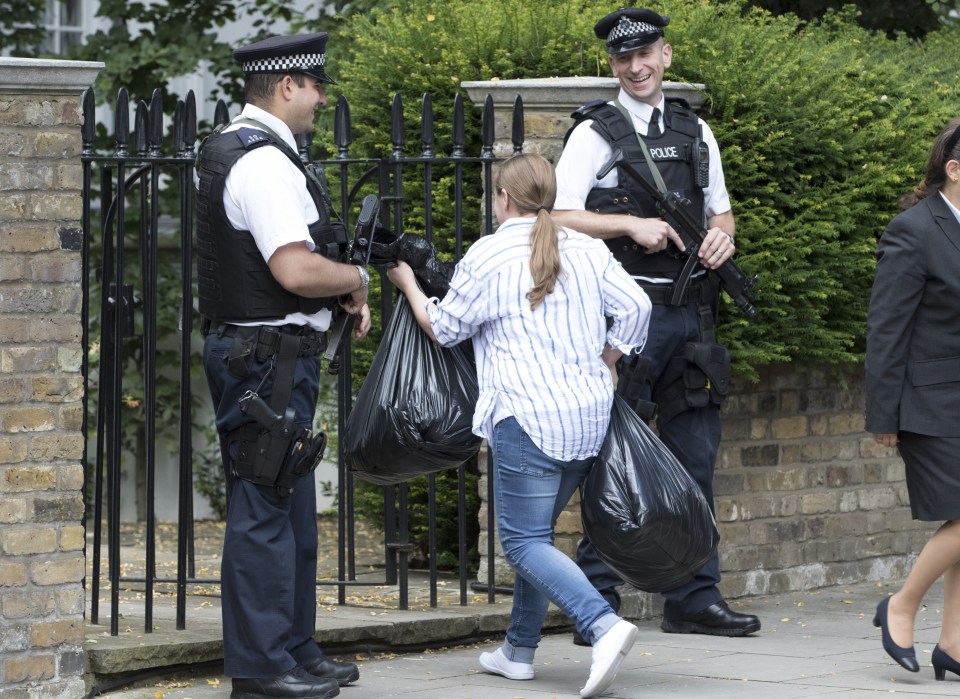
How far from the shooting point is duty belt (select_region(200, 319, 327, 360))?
475 centimetres

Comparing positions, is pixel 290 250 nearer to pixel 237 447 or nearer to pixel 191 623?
pixel 237 447

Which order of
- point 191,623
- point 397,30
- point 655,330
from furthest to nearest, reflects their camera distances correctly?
point 397,30 < point 655,330 < point 191,623

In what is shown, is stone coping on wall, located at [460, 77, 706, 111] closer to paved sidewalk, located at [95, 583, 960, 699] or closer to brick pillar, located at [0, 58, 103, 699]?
brick pillar, located at [0, 58, 103, 699]

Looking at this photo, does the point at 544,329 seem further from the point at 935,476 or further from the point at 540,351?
the point at 935,476

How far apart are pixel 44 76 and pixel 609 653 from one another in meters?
2.41

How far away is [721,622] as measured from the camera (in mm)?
6012

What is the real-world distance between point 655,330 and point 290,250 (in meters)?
1.75

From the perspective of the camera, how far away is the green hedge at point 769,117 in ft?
21.5

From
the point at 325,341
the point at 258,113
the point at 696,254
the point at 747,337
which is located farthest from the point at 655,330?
the point at 258,113

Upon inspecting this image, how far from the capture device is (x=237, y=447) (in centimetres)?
477

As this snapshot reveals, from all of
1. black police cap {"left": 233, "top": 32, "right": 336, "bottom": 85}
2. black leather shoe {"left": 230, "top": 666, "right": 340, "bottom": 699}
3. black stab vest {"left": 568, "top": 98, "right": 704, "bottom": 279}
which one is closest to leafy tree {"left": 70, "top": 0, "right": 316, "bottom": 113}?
black stab vest {"left": 568, "top": 98, "right": 704, "bottom": 279}

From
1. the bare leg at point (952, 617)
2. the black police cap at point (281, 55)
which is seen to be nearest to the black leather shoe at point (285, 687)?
the black police cap at point (281, 55)

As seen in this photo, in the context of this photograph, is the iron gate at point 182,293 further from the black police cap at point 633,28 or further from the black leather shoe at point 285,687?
the black leather shoe at point 285,687

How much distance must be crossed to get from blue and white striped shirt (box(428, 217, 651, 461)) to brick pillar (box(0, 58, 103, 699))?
118 cm
